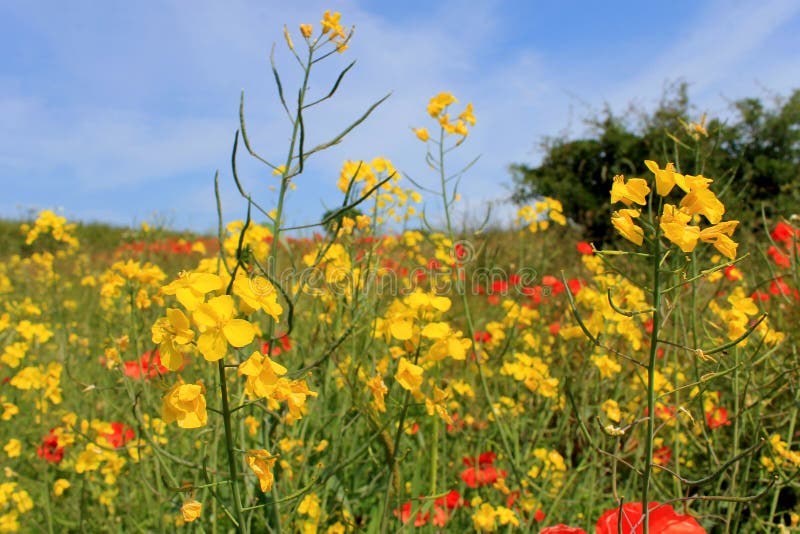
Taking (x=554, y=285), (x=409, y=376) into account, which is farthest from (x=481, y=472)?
(x=554, y=285)

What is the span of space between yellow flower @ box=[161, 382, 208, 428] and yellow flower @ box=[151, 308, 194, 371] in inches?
1.3

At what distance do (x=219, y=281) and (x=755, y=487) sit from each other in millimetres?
1960

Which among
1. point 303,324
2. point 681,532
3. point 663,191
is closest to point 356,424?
point 303,324

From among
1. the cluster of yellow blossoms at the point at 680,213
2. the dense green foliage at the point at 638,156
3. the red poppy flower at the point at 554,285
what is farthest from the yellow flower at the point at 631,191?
the dense green foliage at the point at 638,156

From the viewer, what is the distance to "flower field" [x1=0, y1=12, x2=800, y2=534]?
2.34 ft

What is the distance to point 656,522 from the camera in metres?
0.80

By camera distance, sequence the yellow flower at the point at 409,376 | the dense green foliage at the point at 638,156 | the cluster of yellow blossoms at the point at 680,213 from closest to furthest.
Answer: the cluster of yellow blossoms at the point at 680,213 < the yellow flower at the point at 409,376 < the dense green foliage at the point at 638,156

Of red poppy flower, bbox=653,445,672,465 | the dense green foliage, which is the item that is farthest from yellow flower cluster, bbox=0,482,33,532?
the dense green foliage

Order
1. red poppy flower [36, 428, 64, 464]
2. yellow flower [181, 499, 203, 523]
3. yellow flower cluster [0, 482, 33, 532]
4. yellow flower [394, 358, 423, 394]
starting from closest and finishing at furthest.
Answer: yellow flower [181, 499, 203, 523], yellow flower [394, 358, 423, 394], yellow flower cluster [0, 482, 33, 532], red poppy flower [36, 428, 64, 464]

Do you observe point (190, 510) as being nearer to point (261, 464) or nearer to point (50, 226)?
point (261, 464)

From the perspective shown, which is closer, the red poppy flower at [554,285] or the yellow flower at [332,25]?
the yellow flower at [332,25]

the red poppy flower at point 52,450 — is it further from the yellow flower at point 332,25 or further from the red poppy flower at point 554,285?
the red poppy flower at point 554,285

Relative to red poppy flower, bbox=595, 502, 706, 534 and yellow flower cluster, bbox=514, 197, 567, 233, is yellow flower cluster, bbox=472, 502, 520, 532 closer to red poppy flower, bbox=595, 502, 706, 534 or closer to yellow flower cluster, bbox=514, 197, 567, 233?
red poppy flower, bbox=595, 502, 706, 534

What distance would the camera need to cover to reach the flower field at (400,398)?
714 mm
